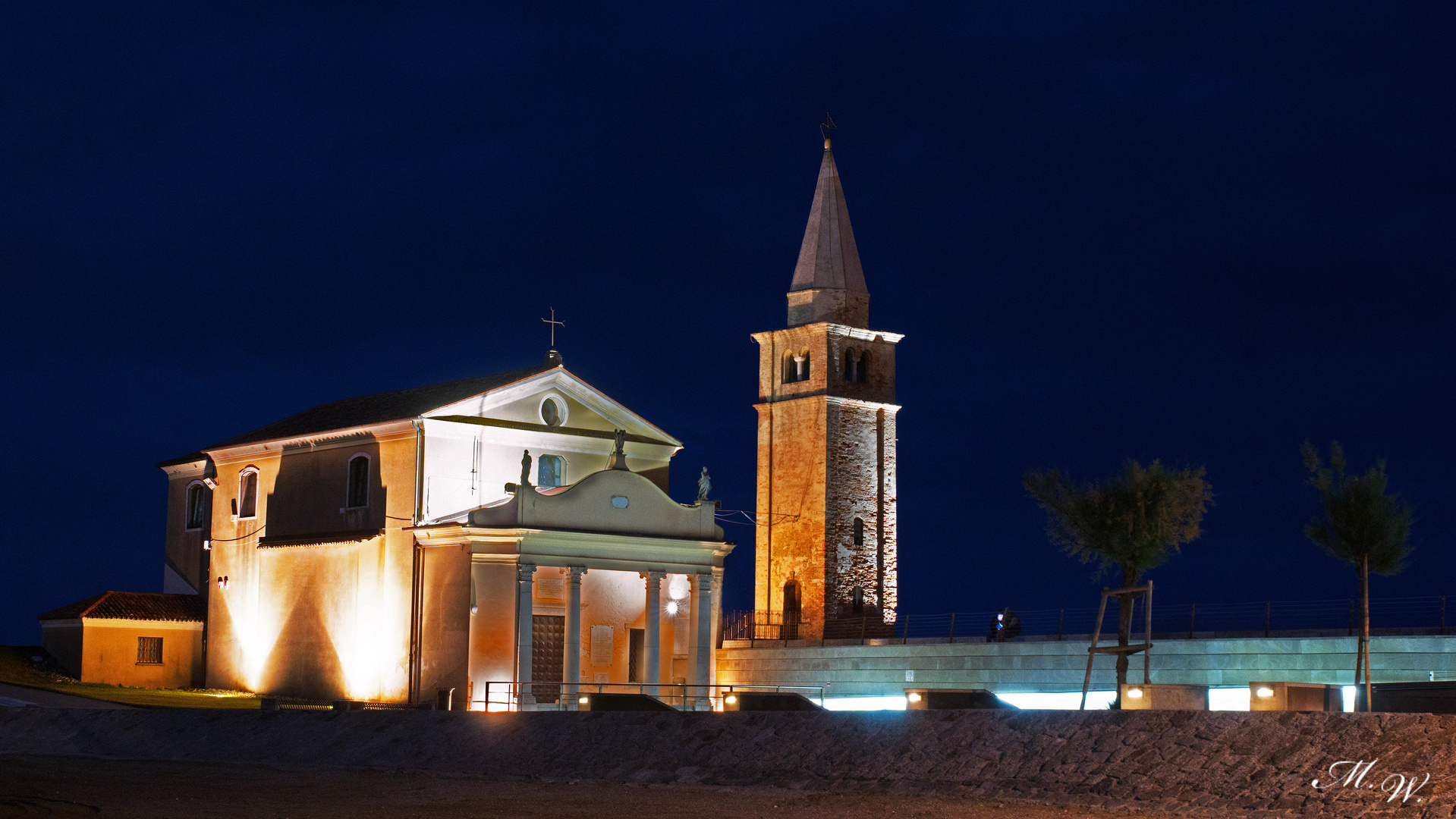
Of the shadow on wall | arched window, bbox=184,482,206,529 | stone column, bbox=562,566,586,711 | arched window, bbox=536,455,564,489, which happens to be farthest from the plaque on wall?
arched window, bbox=184,482,206,529

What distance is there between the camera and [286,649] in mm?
44750

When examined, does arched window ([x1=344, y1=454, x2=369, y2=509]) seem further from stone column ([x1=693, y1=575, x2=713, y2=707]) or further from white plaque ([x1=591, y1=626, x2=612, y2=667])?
stone column ([x1=693, y1=575, x2=713, y2=707])

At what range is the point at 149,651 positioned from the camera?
46938 mm

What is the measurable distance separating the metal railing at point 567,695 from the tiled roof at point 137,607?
12676 mm

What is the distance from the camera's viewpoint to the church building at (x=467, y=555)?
4016 cm

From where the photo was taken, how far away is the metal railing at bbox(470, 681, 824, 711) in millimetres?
38812

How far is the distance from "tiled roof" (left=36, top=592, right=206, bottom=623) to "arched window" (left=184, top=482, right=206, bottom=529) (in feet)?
8.86

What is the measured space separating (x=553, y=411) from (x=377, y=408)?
506 cm

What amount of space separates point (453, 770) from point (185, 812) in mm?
7413

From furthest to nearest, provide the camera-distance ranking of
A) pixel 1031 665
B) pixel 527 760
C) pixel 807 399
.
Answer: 1. pixel 807 399
2. pixel 1031 665
3. pixel 527 760

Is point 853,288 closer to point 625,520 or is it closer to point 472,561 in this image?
point 625,520

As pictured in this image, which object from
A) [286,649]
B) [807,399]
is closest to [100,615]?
[286,649]

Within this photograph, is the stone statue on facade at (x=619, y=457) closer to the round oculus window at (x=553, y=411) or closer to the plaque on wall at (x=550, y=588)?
the round oculus window at (x=553, y=411)

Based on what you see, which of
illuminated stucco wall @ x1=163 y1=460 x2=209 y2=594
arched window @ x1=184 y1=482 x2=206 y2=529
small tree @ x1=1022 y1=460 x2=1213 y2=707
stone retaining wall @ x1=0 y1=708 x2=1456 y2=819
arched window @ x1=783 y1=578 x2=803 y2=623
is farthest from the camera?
arched window @ x1=783 y1=578 x2=803 y2=623
